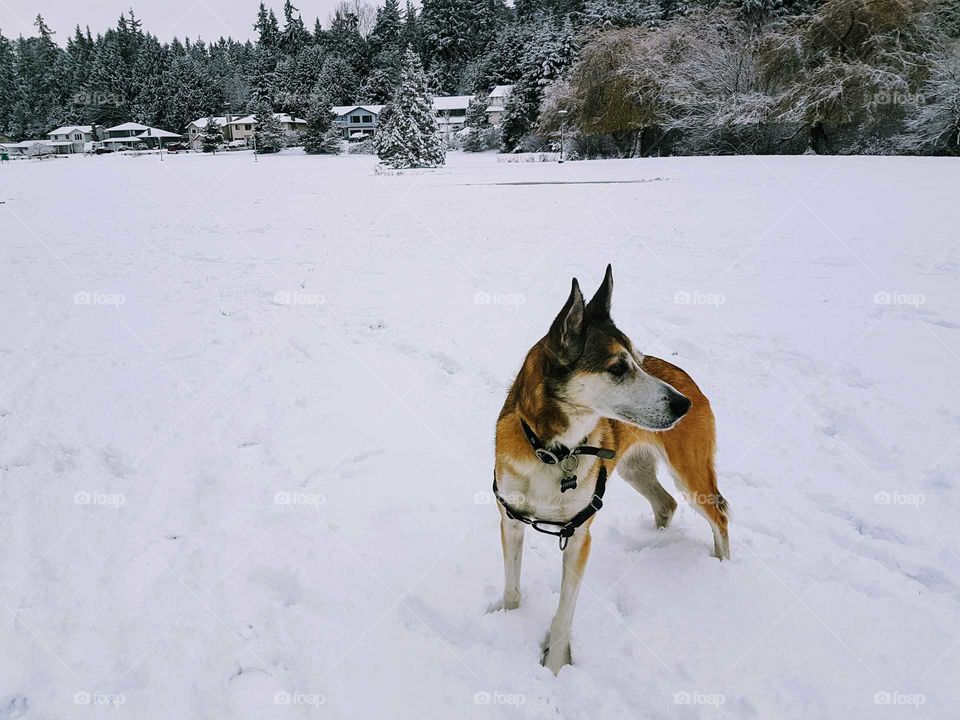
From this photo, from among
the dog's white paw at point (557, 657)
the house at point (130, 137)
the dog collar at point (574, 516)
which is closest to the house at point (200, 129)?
the house at point (130, 137)

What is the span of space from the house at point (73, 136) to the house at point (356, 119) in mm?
39366

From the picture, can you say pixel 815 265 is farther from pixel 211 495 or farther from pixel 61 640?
pixel 61 640

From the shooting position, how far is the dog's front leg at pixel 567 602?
2855mm

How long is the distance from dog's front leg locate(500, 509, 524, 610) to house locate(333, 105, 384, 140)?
7504 cm

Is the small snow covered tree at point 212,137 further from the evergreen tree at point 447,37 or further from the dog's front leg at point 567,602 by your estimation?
the dog's front leg at point 567,602

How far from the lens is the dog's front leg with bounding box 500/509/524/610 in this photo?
121 inches

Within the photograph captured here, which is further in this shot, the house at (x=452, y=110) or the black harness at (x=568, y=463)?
the house at (x=452, y=110)

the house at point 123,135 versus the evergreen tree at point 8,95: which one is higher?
the evergreen tree at point 8,95

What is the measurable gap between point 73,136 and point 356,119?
43.9 metres

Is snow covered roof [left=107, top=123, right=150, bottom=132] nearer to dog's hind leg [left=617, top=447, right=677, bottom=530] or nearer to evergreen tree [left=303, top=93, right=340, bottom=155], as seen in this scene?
evergreen tree [left=303, top=93, right=340, bottom=155]

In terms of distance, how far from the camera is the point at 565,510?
9.18 feet

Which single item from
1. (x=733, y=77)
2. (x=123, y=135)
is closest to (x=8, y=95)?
(x=123, y=135)

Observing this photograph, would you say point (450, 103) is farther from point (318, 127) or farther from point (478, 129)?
point (478, 129)

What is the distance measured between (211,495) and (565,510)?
2.69 meters
